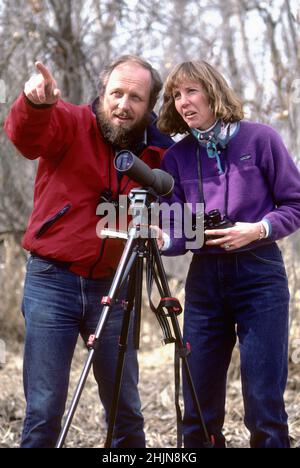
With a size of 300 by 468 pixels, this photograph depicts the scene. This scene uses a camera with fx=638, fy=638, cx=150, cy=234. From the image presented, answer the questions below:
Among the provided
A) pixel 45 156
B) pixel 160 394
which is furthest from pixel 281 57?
pixel 45 156

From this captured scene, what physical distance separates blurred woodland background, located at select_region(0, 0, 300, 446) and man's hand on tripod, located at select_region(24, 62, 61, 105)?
2.53 m

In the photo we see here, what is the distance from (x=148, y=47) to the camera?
5348mm

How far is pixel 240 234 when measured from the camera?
2.34 meters

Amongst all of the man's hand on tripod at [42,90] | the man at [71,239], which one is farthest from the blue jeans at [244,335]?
the man's hand on tripod at [42,90]

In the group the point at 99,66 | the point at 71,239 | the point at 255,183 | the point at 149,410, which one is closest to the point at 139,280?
the point at 71,239

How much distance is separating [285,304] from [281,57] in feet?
11.3

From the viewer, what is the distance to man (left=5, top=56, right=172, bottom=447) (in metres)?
2.45

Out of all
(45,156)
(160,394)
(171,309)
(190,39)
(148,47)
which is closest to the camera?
(171,309)

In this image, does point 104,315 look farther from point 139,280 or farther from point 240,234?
point 240,234

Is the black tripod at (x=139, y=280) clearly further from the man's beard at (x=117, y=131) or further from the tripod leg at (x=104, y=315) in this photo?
the man's beard at (x=117, y=131)

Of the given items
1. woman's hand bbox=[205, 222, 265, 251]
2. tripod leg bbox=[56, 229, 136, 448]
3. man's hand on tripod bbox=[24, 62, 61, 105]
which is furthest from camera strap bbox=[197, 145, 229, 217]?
man's hand on tripod bbox=[24, 62, 61, 105]

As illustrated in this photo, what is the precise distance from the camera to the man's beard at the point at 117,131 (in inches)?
103
